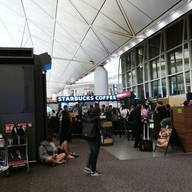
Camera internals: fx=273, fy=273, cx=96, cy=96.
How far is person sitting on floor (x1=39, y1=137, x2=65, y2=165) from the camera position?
24.1 feet

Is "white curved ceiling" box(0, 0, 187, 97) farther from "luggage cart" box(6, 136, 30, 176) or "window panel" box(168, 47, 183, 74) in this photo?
"luggage cart" box(6, 136, 30, 176)

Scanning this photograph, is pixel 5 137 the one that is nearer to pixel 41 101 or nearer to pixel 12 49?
pixel 41 101

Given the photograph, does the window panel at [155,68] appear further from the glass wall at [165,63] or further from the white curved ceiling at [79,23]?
the white curved ceiling at [79,23]

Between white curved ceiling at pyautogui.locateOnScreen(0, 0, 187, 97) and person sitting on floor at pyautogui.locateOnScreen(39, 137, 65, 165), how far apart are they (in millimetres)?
7648

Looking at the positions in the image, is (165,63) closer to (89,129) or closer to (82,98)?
(82,98)

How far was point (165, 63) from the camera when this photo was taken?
1745cm

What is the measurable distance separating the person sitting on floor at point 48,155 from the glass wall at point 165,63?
9.50m

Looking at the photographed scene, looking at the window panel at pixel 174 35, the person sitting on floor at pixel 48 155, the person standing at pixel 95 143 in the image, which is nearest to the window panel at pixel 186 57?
the window panel at pixel 174 35

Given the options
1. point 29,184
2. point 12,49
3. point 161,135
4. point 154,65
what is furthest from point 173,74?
point 29,184

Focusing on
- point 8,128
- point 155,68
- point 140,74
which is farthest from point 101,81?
point 8,128

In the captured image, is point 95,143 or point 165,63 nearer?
point 95,143

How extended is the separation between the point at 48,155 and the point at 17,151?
905 mm

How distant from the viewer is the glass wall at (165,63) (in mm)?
15175

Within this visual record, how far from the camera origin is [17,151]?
708 centimetres
